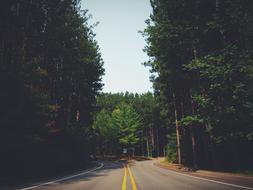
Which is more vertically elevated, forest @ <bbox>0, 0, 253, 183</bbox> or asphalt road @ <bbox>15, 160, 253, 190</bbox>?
forest @ <bbox>0, 0, 253, 183</bbox>

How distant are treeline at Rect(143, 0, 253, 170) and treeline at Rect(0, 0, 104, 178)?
27.6 feet

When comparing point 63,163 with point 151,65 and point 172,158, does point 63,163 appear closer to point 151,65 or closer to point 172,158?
point 151,65

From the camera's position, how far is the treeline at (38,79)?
16297 mm

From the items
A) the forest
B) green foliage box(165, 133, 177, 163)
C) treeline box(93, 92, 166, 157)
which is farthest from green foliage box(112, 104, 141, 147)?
the forest

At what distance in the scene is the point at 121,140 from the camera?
75312 mm

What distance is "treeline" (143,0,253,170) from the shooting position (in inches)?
674

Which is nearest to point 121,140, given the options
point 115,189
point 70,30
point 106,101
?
point 106,101

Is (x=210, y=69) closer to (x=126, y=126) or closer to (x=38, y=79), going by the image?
(x=38, y=79)

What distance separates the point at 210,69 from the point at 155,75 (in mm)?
14370

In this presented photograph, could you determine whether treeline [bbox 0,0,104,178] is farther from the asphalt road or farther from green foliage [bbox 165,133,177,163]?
green foliage [bbox 165,133,177,163]

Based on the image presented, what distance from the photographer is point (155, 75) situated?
32188 mm

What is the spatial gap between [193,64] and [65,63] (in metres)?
14.9

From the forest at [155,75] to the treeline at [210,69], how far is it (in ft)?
0.21

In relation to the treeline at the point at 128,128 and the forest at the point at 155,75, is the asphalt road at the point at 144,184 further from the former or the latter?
the treeline at the point at 128,128
